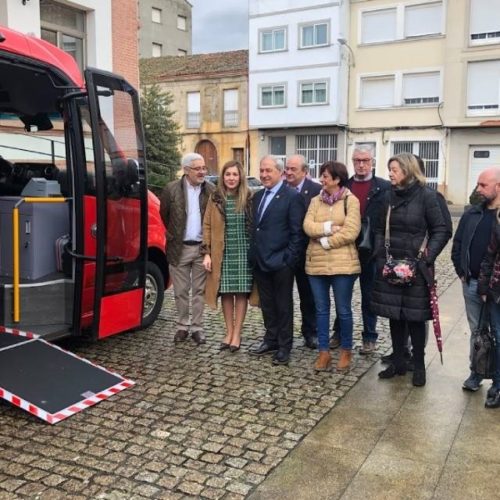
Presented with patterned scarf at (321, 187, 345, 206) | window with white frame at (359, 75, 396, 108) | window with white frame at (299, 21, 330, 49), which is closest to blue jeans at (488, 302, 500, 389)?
patterned scarf at (321, 187, 345, 206)

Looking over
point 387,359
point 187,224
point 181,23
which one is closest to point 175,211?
point 187,224

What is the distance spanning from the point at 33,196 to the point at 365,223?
3076 millimetres

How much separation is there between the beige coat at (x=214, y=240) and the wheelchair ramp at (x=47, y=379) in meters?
1.31

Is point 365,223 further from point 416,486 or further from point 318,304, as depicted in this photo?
point 416,486

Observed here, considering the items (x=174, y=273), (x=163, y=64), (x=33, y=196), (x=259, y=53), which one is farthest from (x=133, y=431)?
(x=163, y=64)

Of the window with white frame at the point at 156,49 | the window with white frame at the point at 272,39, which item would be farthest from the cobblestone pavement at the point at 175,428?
the window with white frame at the point at 156,49

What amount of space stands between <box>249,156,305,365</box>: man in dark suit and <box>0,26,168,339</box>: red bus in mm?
1075

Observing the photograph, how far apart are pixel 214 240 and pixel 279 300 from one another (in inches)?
33.7

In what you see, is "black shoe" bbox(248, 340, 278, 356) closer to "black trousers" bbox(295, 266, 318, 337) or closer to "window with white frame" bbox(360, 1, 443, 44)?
"black trousers" bbox(295, 266, 318, 337)

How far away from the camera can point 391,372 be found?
5.11 meters

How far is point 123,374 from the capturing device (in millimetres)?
5141

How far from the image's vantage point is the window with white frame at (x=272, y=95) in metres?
33.8

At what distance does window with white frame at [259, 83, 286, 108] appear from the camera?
111 ft

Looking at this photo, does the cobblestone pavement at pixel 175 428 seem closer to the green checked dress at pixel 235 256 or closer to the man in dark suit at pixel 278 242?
the man in dark suit at pixel 278 242
